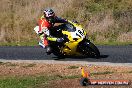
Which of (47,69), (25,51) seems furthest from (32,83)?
(25,51)

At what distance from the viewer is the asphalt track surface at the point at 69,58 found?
15.0 metres

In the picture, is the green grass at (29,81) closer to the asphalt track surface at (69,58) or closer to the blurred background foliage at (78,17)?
the asphalt track surface at (69,58)

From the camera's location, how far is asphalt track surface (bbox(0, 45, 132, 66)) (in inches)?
592

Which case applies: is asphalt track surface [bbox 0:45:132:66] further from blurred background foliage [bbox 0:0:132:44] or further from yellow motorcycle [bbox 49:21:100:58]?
blurred background foliage [bbox 0:0:132:44]

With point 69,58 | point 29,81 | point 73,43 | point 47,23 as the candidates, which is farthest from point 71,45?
point 29,81

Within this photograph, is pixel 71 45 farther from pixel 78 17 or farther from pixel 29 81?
pixel 78 17

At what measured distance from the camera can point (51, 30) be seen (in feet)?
53.1

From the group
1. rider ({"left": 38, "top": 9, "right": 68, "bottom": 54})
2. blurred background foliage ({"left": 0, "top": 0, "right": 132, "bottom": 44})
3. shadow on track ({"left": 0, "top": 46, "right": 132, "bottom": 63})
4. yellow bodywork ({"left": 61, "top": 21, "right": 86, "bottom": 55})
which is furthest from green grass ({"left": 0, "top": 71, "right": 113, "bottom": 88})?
blurred background foliage ({"left": 0, "top": 0, "right": 132, "bottom": 44})

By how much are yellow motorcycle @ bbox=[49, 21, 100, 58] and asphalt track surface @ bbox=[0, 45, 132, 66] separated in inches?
10.2

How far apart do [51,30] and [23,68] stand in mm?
2145

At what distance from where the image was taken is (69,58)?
16484 millimetres

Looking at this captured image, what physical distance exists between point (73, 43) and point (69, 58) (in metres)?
0.95

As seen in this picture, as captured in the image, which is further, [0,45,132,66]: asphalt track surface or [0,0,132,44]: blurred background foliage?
[0,0,132,44]: blurred background foliage

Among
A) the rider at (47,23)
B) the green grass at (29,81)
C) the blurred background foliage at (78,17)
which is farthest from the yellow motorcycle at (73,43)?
the blurred background foliage at (78,17)
